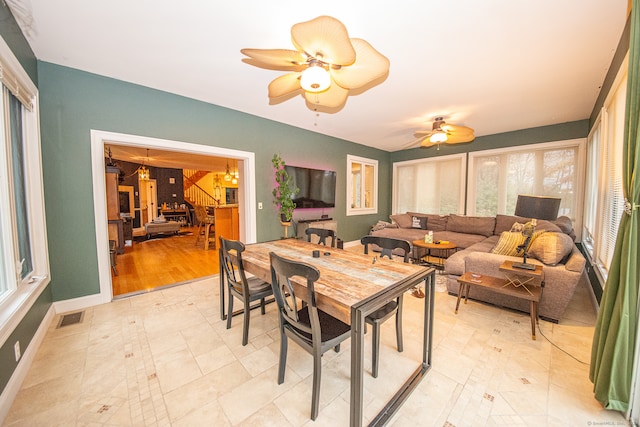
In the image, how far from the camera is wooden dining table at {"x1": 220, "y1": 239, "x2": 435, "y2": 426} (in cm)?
119

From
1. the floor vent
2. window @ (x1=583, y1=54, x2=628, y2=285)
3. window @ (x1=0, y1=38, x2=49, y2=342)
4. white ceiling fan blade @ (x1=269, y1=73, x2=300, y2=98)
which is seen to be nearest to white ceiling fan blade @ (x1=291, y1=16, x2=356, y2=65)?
white ceiling fan blade @ (x1=269, y1=73, x2=300, y2=98)

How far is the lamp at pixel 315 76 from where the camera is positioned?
165 centimetres

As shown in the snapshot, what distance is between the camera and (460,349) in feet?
6.64

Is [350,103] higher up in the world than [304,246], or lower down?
higher up

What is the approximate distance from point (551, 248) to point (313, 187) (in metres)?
3.60

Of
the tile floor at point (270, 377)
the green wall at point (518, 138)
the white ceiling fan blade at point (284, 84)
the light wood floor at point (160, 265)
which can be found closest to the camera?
the tile floor at point (270, 377)

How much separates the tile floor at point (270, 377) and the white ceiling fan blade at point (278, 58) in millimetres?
2280

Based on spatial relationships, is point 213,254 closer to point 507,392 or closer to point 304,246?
point 304,246

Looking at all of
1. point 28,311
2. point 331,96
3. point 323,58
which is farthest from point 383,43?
point 28,311

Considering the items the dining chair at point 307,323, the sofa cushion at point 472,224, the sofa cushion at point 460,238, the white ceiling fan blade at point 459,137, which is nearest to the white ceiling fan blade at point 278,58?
the dining chair at point 307,323

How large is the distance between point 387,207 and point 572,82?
178 inches

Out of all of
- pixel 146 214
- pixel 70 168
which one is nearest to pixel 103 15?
pixel 70 168

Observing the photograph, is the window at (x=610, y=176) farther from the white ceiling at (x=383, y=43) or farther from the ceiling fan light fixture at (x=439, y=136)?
the ceiling fan light fixture at (x=439, y=136)

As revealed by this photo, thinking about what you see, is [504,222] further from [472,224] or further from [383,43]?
[383,43]
